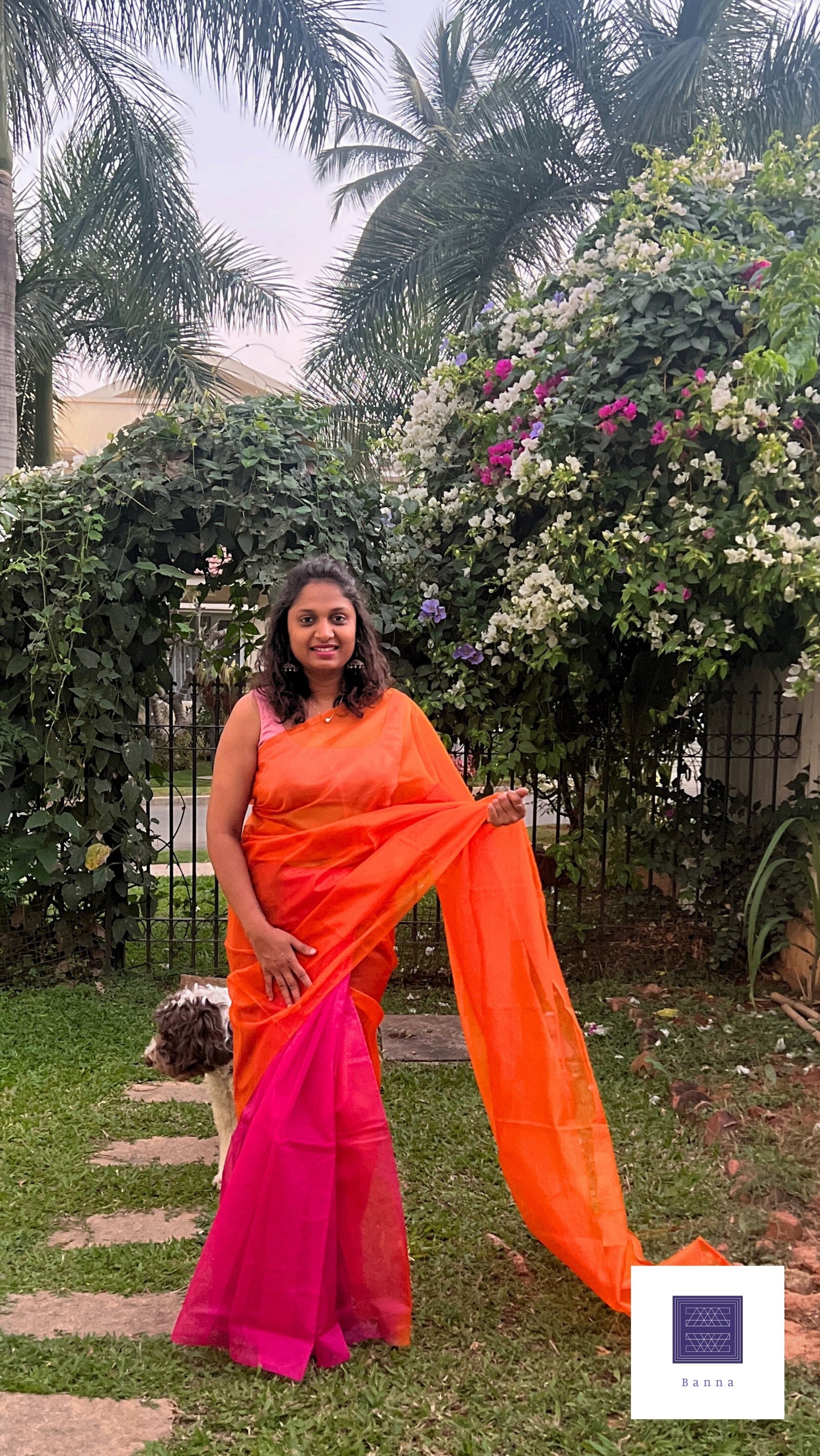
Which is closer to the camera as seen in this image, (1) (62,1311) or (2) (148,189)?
(1) (62,1311)

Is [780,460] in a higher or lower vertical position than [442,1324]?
higher

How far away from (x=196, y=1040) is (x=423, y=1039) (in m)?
1.83

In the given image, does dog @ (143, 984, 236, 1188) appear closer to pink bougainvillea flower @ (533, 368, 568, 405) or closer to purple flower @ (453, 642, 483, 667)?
purple flower @ (453, 642, 483, 667)

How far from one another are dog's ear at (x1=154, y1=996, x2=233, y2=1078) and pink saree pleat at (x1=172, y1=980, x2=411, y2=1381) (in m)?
0.59

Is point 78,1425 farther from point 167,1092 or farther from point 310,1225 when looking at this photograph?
point 167,1092

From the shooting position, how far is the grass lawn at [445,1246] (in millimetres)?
2080

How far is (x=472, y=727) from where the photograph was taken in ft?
16.7

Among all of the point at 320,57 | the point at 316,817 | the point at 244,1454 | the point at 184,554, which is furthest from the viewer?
the point at 320,57

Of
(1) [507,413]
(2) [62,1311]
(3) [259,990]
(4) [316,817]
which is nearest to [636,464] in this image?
(1) [507,413]

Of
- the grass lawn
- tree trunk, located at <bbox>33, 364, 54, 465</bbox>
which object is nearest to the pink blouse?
the grass lawn

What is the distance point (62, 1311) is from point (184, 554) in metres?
3.25

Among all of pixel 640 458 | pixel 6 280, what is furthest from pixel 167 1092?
pixel 6 280

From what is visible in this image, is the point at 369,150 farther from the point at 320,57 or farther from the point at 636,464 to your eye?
the point at 636,464

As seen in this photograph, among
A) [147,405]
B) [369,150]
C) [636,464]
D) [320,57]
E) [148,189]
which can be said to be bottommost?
[636,464]
